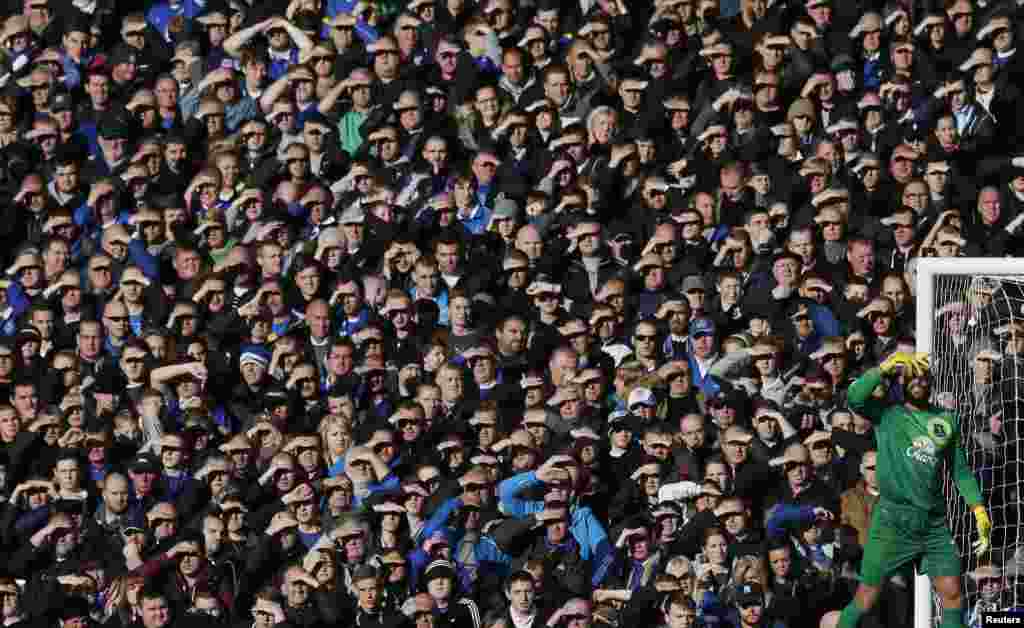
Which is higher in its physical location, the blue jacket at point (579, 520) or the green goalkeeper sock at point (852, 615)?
the green goalkeeper sock at point (852, 615)

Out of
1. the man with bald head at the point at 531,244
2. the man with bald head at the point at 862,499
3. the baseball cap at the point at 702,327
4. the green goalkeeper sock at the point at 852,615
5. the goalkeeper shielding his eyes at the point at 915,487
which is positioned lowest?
the man with bald head at the point at 862,499

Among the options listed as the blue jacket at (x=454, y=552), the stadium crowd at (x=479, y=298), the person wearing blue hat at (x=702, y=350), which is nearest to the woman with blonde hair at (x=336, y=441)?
the stadium crowd at (x=479, y=298)

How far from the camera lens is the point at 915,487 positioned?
43.8 ft

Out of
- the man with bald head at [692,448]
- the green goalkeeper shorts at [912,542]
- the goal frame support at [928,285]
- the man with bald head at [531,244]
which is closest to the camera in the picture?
the green goalkeeper shorts at [912,542]

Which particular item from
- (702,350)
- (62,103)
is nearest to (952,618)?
(702,350)

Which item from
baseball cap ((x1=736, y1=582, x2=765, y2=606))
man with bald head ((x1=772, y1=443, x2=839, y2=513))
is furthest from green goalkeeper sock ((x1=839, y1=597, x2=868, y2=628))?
man with bald head ((x1=772, y1=443, x2=839, y2=513))

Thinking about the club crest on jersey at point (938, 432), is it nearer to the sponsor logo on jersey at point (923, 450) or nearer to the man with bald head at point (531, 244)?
the sponsor logo on jersey at point (923, 450)

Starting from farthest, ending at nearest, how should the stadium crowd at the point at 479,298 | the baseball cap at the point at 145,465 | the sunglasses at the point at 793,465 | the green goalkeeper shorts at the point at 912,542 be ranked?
1. the baseball cap at the point at 145,465
2. the sunglasses at the point at 793,465
3. the stadium crowd at the point at 479,298
4. the green goalkeeper shorts at the point at 912,542

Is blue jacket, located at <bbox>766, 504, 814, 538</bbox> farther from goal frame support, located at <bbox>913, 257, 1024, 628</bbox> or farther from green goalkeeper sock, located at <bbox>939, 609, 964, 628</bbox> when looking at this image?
green goalkeeper sock, located at <bbox>939, 609, 964, 628</bbox>

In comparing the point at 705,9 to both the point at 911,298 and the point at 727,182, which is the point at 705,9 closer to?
the point at 727,182

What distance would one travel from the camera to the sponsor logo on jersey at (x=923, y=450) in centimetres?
1320

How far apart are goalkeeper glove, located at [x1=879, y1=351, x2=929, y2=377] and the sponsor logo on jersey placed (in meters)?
0.36

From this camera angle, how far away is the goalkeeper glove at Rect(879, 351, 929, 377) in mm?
12953

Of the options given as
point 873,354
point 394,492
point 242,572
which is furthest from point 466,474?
point 873,354
